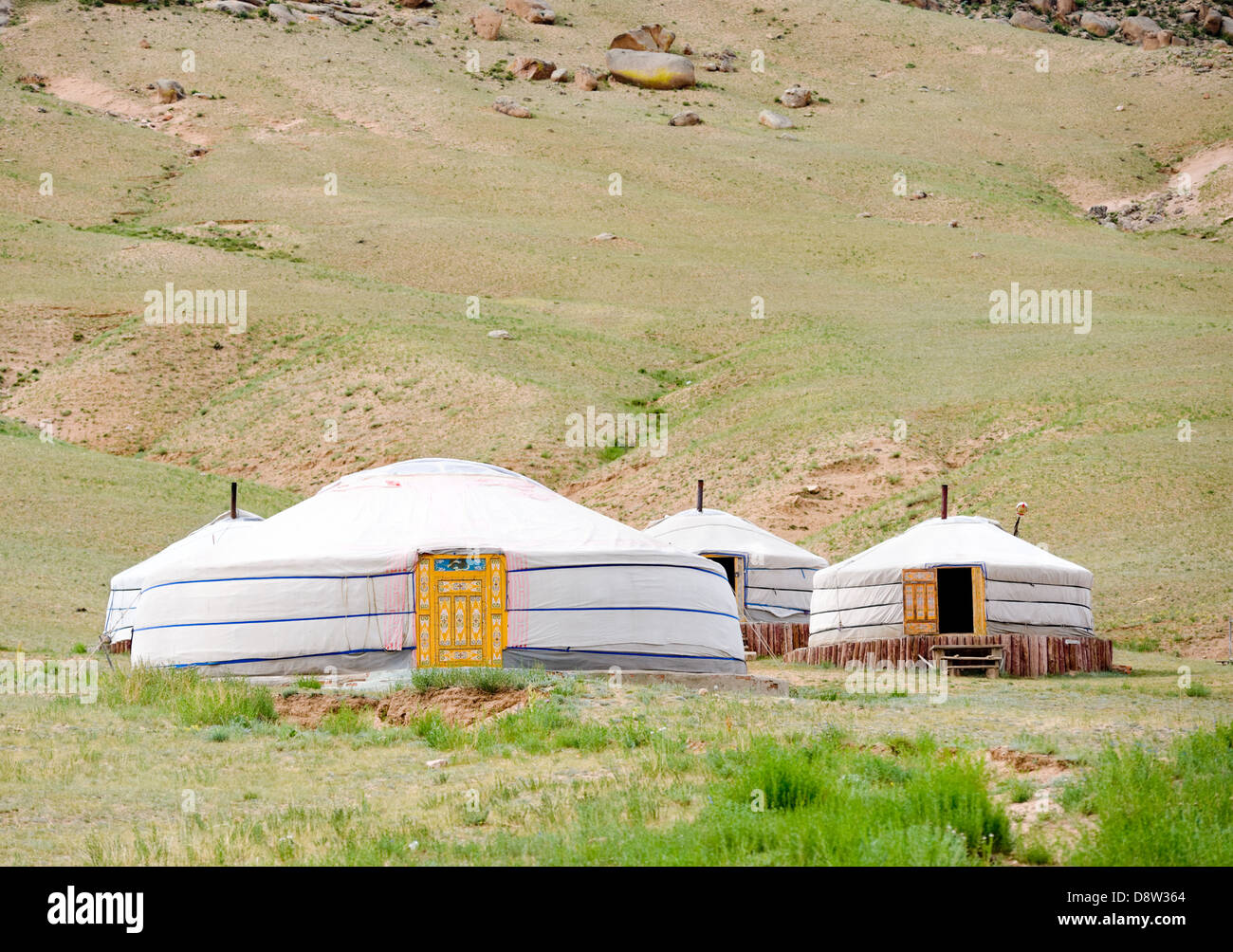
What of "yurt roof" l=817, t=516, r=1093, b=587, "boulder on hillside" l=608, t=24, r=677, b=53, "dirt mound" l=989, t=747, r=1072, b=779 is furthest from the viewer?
"boulder on hillside" l=608, t=24, r=677, b=53

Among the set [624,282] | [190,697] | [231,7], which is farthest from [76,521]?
[231,7]

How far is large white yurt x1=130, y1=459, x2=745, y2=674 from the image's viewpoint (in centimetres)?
1291

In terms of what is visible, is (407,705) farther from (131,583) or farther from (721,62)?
(721,62)

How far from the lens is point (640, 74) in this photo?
78.8 meters

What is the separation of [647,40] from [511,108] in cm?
1623

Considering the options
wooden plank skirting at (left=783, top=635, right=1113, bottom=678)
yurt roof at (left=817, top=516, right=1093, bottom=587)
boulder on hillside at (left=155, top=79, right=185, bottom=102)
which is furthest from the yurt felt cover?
boulder on hillside at (left=155, top=79, right=185, bottom=102)

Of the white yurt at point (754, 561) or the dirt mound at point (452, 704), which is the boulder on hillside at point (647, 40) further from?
the dirt mound at point (452, 704)

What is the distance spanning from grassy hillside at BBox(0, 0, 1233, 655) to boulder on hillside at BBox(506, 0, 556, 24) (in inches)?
115

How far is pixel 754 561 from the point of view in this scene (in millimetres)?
22266

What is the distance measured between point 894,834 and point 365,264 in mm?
44810

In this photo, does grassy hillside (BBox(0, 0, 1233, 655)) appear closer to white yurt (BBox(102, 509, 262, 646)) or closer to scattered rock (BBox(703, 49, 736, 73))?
white yurt (BBox(102, 509, 262, 646))

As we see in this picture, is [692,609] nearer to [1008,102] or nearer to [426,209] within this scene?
[426,209]

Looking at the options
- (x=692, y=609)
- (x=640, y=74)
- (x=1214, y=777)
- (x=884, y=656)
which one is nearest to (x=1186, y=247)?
(x=640, y=74)

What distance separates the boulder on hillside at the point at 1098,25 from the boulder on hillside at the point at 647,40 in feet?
111
